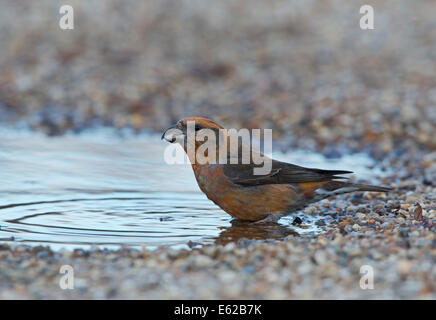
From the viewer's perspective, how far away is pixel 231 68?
13109 mm

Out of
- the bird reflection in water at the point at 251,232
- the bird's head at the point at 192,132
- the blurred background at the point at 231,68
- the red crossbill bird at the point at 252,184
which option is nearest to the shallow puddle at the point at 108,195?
the bird reflection in water at the point at 251,232

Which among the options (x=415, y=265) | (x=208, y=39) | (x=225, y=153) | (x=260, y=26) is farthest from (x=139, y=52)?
(x=415, y=265)

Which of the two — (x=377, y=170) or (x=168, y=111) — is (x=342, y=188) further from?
(x=168, y=111)

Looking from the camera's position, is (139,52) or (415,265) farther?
(139,52)

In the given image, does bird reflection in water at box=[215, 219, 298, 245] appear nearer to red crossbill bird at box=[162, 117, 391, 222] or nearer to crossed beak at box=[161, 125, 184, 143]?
red crossbill bird at box=[162, 117, 391, 222]

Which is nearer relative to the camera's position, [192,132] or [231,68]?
[192,132]

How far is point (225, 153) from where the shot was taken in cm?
640

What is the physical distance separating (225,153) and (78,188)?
5.78 feet

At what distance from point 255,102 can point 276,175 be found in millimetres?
5116

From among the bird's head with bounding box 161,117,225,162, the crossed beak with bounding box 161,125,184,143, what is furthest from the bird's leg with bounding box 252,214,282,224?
the crossed beak with bounding box 161,125,184,143

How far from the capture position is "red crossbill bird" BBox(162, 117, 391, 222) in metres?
6.21

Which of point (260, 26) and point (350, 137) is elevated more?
point (260, 26)

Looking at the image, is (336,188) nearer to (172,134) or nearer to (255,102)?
(172,134)

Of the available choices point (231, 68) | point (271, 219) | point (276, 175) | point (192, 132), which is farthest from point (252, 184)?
point (231, 68)
